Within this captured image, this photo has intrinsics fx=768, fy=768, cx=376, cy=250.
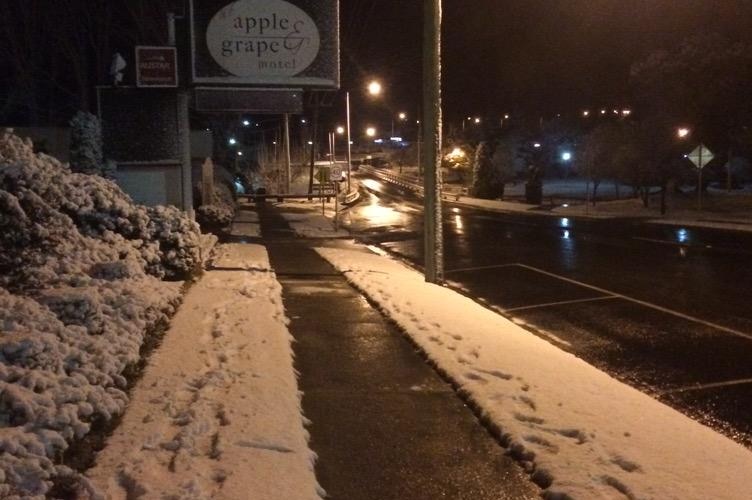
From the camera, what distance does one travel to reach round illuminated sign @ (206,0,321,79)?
45.4 ft

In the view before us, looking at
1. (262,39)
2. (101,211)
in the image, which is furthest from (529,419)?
(262,39)

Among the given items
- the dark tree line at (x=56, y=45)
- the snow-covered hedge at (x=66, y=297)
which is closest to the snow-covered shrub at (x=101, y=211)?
the snow-covered hedge at (x=66, y=297)

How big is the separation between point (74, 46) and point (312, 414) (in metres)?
32.9

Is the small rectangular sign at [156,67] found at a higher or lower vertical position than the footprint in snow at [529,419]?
higher

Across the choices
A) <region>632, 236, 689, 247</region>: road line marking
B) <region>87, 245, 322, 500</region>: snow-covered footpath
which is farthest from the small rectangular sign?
<region>632, 236, 689, 247</region>: road line marking

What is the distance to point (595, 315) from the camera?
1134 cm

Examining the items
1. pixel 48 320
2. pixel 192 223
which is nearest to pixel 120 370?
pixel 48 320

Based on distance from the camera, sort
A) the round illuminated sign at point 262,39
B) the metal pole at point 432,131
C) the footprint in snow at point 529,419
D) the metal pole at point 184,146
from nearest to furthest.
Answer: the footprint in snow at point 529,419 < the metal pole at point 432,131 < the round illuminated sign at point 262,39 < the metal pole at point 184,146

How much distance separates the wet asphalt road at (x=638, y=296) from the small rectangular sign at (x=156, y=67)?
663 centimetres

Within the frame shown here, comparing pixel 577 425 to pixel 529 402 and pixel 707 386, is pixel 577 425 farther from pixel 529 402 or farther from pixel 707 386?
pixel 707 386

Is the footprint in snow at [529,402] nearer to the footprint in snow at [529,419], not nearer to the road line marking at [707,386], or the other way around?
the footprint in snow at [529,419]

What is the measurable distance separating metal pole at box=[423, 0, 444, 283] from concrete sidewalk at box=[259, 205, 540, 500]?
12.0ft

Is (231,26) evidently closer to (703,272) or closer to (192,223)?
(192,223)

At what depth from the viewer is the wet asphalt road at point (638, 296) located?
780 cm
